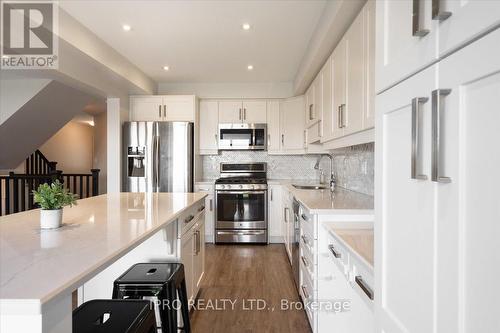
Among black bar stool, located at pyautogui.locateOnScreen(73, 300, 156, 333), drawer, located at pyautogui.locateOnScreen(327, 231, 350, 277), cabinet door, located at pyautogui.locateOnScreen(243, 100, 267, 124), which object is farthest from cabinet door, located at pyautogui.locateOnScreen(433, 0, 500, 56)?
cabinet door, located at pyautogui.locateOnScreen(243, 100, 267, 124)

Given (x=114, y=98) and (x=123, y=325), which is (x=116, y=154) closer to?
(x=114, y=98)

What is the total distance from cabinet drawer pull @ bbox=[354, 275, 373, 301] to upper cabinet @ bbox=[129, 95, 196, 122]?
3765mm

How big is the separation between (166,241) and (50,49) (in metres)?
2.11

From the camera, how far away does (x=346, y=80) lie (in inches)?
90.1

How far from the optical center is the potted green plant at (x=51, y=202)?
130cm

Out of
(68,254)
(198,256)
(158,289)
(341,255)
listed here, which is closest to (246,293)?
(198,256)

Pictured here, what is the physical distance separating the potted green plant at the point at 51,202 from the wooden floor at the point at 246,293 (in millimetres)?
1368

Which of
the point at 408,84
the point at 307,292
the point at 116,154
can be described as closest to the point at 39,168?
the point at 116,154

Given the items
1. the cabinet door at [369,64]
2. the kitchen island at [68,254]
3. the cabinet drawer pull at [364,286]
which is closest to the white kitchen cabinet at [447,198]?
the cabinet drawer pull at [364,286]

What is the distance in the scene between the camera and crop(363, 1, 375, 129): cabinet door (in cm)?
176

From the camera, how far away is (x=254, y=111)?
4.81 m

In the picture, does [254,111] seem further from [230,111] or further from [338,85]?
[338,85]

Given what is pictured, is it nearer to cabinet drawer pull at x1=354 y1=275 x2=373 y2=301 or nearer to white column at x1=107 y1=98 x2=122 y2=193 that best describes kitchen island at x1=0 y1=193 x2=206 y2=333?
cabinet drawer pull at x1=354 y1=275 x2=373 y2=301

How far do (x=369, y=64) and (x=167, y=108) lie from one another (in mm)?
3385
